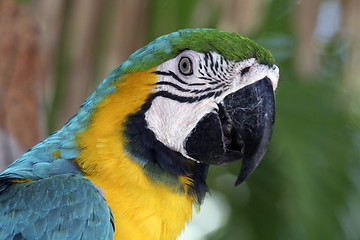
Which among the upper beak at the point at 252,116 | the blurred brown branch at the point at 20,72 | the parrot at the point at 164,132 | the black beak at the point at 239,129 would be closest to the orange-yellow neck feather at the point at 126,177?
the parrot at the point at 164,132

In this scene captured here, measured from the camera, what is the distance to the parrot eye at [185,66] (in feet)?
5.43

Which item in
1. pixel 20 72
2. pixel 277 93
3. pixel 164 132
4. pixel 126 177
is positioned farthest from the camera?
pixel 277 93

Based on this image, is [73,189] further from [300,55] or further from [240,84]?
[300,55]

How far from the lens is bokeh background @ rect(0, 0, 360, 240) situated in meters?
2.49

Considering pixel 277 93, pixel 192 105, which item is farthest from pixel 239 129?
pixel 277 93

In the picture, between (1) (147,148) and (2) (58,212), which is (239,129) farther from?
(2) (58,212)

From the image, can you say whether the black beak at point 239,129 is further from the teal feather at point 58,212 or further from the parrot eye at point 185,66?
the teal feather at point 58,212

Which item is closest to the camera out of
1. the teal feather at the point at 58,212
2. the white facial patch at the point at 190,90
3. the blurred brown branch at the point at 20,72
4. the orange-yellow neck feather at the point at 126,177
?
the teal feather at the point at 58,212

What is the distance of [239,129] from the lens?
161 cm

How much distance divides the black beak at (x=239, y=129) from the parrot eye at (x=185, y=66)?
169 mm

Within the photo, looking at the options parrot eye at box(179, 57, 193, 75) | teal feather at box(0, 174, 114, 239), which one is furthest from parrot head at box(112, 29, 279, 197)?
teal feather at box(0, 174, 114, 239)

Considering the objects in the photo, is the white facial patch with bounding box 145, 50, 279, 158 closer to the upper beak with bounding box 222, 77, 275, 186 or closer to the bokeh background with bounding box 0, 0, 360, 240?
the upper beak with bounding box 222, 77, 275, 186

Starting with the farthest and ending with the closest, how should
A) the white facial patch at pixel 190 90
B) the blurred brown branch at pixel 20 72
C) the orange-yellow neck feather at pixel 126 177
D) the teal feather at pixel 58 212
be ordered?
the blurred brown branch at pixel 20 72
the white facial patch at pixel 190 90
the orange-yellow neck feather at pixel 126 177
the teal feather at pixel 58 212

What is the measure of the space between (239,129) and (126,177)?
0.43m
